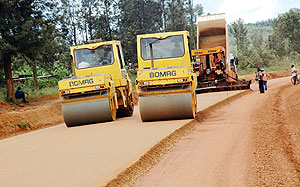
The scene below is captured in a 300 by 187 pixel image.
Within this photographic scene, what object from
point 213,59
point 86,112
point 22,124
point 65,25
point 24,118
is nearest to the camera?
point 86,112

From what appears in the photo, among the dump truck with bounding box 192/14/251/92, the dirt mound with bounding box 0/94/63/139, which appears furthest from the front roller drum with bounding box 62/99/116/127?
the dump truck with bounding box 192/14/251/92

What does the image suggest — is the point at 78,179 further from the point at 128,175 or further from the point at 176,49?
the point at 176,49

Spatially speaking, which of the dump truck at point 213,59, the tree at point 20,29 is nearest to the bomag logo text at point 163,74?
the dump truck at point 213,59

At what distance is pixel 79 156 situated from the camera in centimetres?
723

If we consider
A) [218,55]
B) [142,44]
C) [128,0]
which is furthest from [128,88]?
[128,0]

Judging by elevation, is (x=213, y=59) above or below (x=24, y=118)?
above

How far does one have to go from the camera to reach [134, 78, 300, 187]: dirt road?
5.50m

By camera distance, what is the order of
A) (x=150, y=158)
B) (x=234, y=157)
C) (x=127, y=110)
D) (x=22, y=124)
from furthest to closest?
(x=22, y=124) < (x=127, y=110) < (x=150, y=158) < (x=234, y=157)

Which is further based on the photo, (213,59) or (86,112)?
(213,59)

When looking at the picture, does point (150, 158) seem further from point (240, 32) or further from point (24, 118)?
point (240, 32)

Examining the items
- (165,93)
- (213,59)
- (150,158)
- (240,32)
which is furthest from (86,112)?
(240,32)

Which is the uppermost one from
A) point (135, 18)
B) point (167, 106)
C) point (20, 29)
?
point (135, 18)

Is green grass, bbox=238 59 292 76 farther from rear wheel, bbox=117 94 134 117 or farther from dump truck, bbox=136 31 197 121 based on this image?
dump truck, bbox=136 31 197 121

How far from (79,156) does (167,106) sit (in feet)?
14.4
